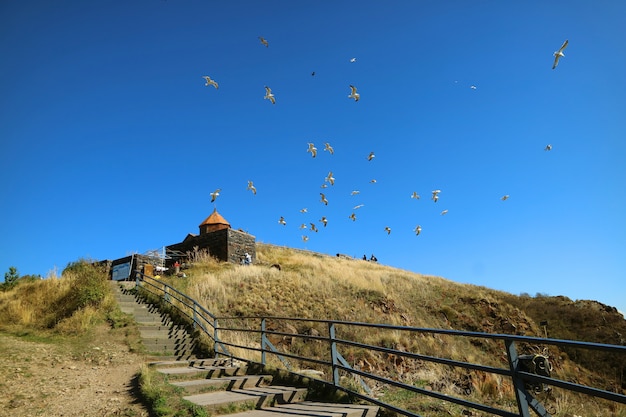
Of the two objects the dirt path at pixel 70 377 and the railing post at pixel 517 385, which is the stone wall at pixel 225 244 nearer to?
the dirt path at pixel 70 377

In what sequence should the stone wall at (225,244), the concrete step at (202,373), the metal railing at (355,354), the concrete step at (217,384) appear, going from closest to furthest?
the metal railing at (355,354) → the concrete step at (217,384) → the concrete step at (202,373) → the stone wall at (225,244)

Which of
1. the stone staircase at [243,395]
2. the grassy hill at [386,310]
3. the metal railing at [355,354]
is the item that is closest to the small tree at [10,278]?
the grassy hill at [386,310]

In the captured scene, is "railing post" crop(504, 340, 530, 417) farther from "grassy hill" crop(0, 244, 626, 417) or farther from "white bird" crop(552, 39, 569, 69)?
"white bird" crop(552, 39, 569, 69)

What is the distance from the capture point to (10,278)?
79.9 ft

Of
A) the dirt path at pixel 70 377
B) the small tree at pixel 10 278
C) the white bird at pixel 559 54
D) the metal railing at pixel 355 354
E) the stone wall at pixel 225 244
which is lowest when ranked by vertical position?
the dirt path at pixel 70 377

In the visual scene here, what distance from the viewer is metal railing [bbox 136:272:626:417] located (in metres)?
3.45

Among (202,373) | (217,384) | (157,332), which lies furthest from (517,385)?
(157,332)

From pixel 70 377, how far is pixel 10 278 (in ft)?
63.9

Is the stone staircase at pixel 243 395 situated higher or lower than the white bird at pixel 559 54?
lower

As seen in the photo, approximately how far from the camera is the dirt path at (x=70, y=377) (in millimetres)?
7230

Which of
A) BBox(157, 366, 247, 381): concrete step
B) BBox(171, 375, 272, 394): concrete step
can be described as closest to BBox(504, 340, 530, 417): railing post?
BBox(171, 375, 272, 394): concrete step

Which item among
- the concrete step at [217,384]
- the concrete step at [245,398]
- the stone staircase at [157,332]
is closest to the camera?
the concrete step at [245,398]

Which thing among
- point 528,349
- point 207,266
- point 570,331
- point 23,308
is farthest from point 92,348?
point 570,331

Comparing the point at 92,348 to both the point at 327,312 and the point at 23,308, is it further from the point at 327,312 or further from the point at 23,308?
the point at 327,312
